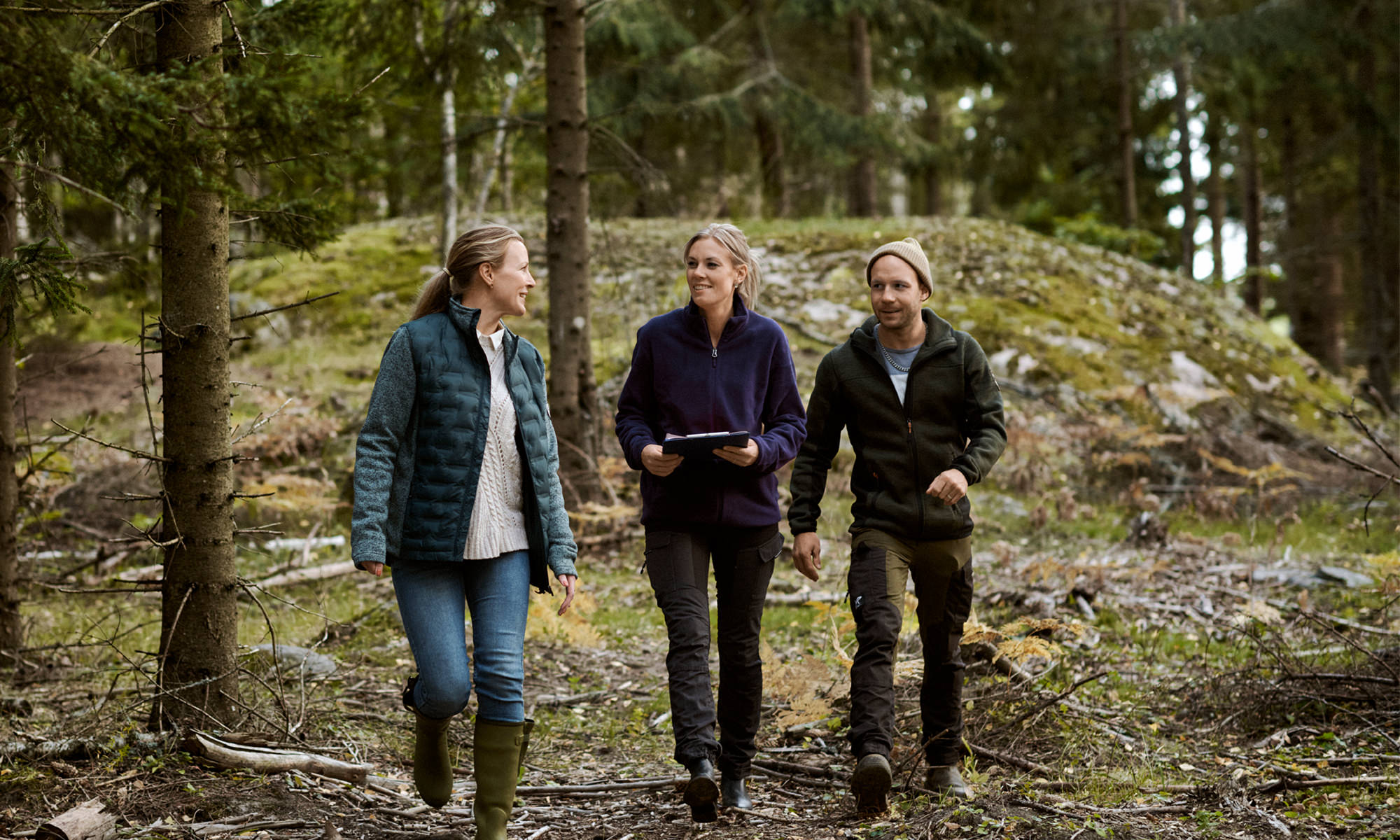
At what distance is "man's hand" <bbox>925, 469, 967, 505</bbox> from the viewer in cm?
381

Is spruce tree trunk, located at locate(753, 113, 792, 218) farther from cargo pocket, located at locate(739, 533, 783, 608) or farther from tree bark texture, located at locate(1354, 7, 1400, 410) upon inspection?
cargo pocket, located at locate(739, 533, 783, 608)

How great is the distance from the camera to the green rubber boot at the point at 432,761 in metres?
3.46

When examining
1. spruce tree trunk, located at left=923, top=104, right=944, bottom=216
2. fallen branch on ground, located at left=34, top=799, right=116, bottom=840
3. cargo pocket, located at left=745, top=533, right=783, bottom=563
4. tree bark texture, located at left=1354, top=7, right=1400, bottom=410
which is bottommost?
fallen branch on ground, located at left=34, top=799, right=116, bottom=840

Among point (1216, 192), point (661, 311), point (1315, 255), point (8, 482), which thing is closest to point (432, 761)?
point (8, 482)

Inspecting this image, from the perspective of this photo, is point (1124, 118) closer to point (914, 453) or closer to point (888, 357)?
point (888, 357)

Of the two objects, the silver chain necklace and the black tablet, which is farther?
the silver chain necklace

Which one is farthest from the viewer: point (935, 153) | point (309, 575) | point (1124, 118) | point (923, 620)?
point (1124, 118)

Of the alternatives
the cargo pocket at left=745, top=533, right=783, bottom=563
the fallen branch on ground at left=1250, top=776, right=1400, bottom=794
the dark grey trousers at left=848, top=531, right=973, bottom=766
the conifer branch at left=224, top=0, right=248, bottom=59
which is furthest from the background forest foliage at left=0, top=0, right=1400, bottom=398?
the fallen branch on ground at left=1250, top=776, right=1400, bottom=794

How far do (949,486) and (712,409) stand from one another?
0.95 meters

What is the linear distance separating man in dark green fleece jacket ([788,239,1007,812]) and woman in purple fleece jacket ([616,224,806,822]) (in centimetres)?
20

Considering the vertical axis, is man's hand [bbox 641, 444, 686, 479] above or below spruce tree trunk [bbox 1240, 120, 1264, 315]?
below

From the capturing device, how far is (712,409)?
13.0ft

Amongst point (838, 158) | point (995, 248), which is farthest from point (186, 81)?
point (838, 158)

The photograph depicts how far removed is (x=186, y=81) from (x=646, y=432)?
197cm
